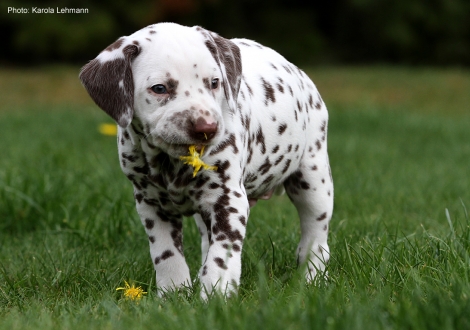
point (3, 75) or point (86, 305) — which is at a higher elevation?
point (86, 305)

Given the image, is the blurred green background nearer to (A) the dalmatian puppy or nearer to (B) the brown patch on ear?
(A) the dalmatian puppy

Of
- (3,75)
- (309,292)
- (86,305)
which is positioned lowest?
(3,75)

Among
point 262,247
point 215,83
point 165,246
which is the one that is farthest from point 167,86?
point 262,247

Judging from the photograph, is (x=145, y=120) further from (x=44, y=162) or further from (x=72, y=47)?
(x=72, y=47)

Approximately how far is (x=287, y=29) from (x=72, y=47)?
33.3 ft

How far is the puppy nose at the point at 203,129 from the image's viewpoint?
10.3 ft

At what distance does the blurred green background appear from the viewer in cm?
2669

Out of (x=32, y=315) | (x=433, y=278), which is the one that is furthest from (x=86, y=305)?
(x=433, y=278)

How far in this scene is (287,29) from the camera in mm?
30906

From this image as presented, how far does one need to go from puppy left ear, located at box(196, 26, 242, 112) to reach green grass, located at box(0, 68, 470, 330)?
0.78m

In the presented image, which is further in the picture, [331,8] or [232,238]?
[331,8]

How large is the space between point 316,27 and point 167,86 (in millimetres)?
29839

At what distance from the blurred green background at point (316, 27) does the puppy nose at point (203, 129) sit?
23.6 m

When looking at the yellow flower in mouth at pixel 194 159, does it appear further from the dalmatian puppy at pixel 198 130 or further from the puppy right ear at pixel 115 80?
the puppy right ear at pixel 115 80
